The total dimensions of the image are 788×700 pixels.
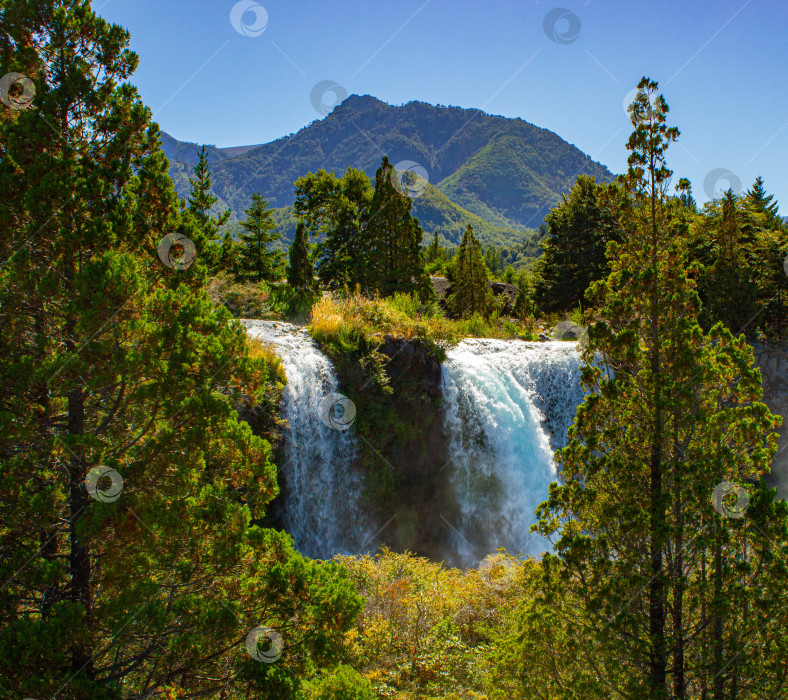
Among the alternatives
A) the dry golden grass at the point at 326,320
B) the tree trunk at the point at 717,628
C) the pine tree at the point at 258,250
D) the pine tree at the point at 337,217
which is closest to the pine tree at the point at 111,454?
the tree trunk at the point at 717,628

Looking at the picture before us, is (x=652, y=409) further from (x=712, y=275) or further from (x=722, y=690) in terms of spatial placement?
(x=712, y=275)

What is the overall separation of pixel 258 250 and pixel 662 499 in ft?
93.0

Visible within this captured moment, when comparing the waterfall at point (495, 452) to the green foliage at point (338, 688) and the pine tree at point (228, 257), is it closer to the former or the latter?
the green foliage at point (338, 688)

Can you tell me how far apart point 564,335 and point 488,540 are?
12.4m

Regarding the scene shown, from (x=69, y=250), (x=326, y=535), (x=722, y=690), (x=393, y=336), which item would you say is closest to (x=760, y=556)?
(x=722, y=690)

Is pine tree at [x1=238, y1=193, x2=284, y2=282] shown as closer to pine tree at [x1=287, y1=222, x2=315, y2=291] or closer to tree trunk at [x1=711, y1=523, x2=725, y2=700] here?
pine tree at [x1=287, y1=222, x2=315, y2=291]

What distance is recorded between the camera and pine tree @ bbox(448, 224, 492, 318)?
26.3 m

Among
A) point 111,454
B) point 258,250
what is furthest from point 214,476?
point 258,250

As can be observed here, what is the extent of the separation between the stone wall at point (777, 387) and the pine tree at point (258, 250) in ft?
79.1

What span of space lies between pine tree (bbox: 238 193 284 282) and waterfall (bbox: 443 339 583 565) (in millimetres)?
17603

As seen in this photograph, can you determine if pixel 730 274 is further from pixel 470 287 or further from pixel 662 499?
pixel 662 499

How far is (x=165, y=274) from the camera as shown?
5113mm

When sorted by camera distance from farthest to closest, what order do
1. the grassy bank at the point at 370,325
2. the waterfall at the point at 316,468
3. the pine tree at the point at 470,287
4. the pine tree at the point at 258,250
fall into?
the pine tree at the point at 258,250 → the pine tree at the point at 470,287 → the grassy bank at the point at 370,325 → the waterfall at the point at 316,468

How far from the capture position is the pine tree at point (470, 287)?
2634 cm
